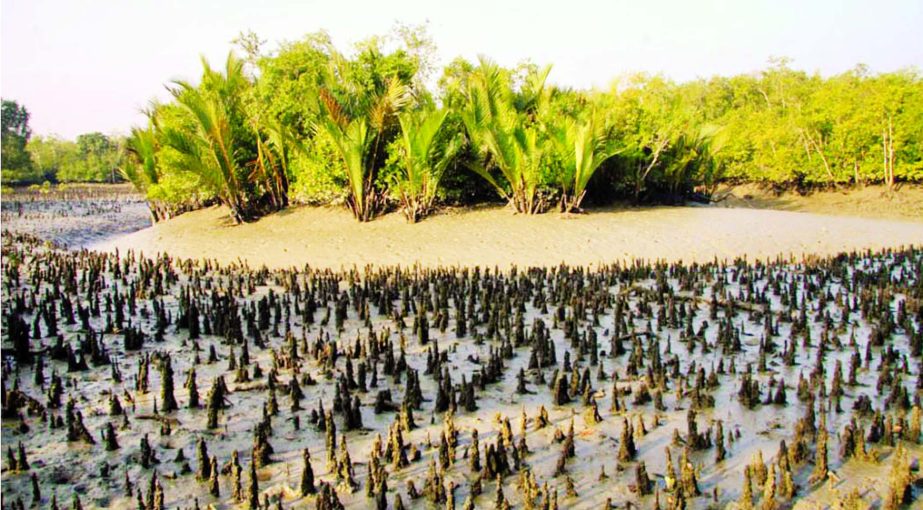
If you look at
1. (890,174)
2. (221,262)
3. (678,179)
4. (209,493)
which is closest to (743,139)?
(890,174)

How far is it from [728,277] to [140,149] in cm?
1964

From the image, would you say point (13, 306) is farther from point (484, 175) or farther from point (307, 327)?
point (484, 175)

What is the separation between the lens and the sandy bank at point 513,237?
1214cm

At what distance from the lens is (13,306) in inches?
295

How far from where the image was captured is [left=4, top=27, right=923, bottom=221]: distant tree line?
49.9 feet

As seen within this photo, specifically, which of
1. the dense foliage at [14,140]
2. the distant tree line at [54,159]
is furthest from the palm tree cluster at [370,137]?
the distant tree line at [54,159]

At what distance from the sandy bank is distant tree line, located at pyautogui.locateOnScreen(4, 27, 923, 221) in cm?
89

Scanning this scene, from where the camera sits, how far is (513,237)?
13.8m

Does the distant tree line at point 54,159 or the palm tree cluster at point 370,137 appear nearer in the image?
the palm tree cluster at point 370,137

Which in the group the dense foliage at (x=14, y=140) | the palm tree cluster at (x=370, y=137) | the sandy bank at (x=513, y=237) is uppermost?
the dense foliage at (x=14, y=140)

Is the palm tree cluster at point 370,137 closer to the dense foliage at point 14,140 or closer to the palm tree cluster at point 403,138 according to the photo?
the palm tree cluster at point 403,138

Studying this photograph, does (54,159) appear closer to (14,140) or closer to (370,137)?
(14,140)

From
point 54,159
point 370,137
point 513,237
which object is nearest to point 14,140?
point 54,159

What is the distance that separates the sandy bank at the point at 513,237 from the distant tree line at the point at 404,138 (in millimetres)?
893
